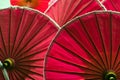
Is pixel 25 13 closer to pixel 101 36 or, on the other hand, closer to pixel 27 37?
pixel 27 37

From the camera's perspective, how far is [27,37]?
3051mm

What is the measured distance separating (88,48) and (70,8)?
2.74 ft

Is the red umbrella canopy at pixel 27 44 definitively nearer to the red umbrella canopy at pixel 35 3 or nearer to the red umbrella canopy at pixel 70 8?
the red umbrella canopy at pixel 70 8

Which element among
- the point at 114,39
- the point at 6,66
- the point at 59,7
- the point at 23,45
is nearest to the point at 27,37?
the point at 23,45

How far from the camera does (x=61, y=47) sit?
269 cm

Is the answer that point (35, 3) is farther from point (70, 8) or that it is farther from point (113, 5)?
point (113, 5)

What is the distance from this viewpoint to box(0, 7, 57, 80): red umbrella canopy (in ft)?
9.90

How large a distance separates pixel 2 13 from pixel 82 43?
0.96 m

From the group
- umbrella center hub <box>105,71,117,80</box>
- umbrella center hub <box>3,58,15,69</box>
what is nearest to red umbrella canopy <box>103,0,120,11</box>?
umbrella center hub <box>105,71,117,80</box>

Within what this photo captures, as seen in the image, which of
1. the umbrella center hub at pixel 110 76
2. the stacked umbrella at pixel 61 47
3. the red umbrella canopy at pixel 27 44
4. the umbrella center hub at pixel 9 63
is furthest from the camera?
the red umbrella canopy at pixel 27 44

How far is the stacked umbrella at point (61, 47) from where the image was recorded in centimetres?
262

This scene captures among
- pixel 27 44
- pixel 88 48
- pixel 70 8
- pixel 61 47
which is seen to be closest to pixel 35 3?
pixel 70 8

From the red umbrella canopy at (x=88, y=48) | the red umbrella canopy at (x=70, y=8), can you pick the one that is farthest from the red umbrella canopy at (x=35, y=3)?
the red umbrella canopy at (x=88, y=48)

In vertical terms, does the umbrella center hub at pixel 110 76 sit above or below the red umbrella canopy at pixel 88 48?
below
